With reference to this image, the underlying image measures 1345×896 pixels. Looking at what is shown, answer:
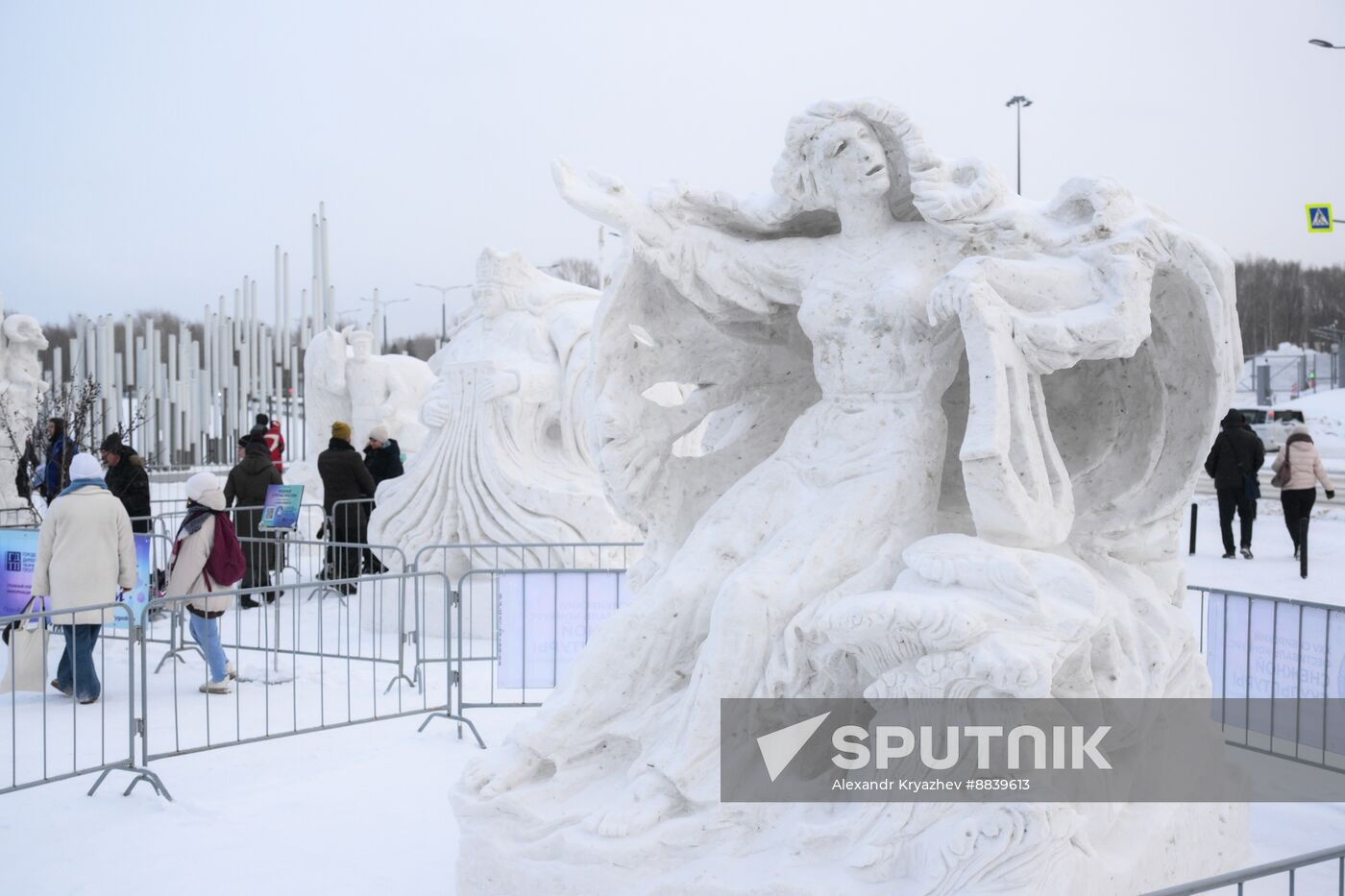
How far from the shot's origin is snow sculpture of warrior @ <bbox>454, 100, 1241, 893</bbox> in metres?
3.40

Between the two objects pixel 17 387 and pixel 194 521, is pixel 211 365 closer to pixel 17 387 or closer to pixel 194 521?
pixel 17 387

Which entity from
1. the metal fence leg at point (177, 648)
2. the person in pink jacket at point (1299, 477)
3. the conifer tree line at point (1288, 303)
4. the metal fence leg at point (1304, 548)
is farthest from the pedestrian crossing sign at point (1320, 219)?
the conifer tree line at point (1288, 303)

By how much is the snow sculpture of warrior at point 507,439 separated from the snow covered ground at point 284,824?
2.22 m

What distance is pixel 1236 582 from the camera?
999 cm

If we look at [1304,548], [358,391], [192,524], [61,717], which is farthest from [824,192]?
[358,391]

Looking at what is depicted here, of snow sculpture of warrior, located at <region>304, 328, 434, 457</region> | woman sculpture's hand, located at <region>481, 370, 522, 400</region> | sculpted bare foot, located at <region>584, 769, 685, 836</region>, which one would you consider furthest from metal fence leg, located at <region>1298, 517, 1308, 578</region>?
snow sculpture of warrior, located at <region>304, 328, 434, 457</region>

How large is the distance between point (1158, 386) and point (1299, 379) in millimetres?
35684

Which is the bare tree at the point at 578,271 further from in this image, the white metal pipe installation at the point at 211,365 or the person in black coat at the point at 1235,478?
the person in black coat at the point at 1235,478

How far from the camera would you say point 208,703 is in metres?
5.33

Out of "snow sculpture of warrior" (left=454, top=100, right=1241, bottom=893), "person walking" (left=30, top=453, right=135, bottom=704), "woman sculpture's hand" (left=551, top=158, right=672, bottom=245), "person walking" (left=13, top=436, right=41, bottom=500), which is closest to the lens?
"snow sculpture of warrior" (left=454, top=100, right=1241, bottom=893)

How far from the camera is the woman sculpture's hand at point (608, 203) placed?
165 inches

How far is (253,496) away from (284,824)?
5858mm

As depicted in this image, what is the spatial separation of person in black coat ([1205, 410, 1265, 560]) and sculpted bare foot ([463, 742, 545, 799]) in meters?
9.20

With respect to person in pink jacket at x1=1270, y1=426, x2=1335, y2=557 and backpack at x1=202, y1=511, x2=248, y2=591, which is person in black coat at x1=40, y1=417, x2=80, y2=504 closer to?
backpack at x1=202, y1=511, x2=248, y2=591
